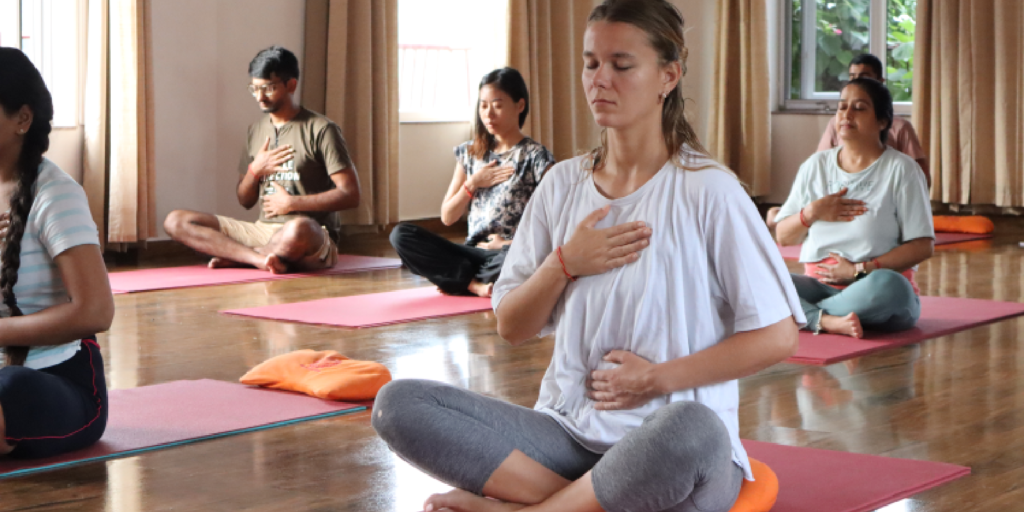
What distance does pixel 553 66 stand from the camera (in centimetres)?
760

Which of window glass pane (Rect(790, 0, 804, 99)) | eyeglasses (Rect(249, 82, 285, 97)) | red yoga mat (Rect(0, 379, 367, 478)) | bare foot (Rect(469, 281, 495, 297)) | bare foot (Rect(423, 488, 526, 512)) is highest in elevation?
window glass pane (Rect(790, 0, 804, 99))

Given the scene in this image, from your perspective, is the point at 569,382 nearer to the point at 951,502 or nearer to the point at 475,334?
the point at 951,502

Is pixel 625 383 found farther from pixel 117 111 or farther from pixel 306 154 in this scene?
pixel 117 111

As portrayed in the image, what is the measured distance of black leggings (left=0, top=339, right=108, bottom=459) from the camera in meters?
2.20

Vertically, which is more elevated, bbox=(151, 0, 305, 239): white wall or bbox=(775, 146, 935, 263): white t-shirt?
bbox=(151, 0, 305, 239): white wall

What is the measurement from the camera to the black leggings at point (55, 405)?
86.5 inches

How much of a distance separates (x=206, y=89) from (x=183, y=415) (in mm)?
3623

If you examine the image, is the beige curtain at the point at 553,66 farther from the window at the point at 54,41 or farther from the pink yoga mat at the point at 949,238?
the window at the point at 54,41

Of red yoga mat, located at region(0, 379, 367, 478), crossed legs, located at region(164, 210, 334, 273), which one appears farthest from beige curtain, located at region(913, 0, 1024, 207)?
red yoga mat, located at region(0, 379, 367, 478)

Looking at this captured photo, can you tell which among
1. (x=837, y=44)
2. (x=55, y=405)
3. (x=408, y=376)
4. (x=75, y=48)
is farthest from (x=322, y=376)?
(x=837, y=44)

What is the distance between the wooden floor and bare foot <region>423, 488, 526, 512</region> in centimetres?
22

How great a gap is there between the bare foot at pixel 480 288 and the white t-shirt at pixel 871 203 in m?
1.25

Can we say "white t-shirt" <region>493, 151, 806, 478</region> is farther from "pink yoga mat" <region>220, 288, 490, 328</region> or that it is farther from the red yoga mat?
"pink yoga mat" <region>220, 288, 490, 328</region>

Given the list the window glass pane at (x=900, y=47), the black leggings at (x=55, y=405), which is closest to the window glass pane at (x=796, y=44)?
the window glass pane at (x=900, y=47)
